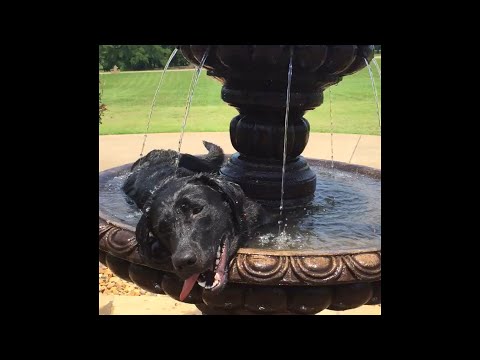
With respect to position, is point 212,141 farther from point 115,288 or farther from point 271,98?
point 271,98

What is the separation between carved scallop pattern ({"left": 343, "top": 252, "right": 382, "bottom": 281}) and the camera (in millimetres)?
2074

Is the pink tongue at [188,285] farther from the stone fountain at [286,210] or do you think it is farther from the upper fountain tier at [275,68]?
the upper fountain tier at [275,68]

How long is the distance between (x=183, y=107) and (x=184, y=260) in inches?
627

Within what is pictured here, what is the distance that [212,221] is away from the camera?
6.84ft

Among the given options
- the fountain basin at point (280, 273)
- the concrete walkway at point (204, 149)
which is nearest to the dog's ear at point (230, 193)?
the fountain basin at point (280, 273)

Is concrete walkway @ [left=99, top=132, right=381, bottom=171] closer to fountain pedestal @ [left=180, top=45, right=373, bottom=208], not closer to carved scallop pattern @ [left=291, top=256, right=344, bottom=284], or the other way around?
fountain pedestal @ [left=180, top=45, right=373, bottom=208]

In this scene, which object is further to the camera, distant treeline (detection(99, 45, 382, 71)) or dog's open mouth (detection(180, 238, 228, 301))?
distant treeline (detection(99, 45, 382, 71))

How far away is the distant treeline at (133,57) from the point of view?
20.4 metres

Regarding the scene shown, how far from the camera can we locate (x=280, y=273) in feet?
6.67

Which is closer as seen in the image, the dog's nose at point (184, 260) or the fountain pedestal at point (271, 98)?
the dog's nose at point (184, 260)

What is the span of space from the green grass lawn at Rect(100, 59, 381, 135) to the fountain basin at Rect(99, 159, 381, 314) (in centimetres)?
1060

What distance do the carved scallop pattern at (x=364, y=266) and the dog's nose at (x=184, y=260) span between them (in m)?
0.60

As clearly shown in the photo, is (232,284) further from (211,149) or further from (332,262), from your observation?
(211,149)

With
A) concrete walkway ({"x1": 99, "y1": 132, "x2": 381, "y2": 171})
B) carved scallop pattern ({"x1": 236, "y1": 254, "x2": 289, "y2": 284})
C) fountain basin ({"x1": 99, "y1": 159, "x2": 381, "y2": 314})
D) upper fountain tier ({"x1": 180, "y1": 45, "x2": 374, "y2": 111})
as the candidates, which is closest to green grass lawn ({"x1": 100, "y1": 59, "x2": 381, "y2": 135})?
concrete walkway ({"x1": 99, "y1": 132, "x2": 381, "y2": 171})
